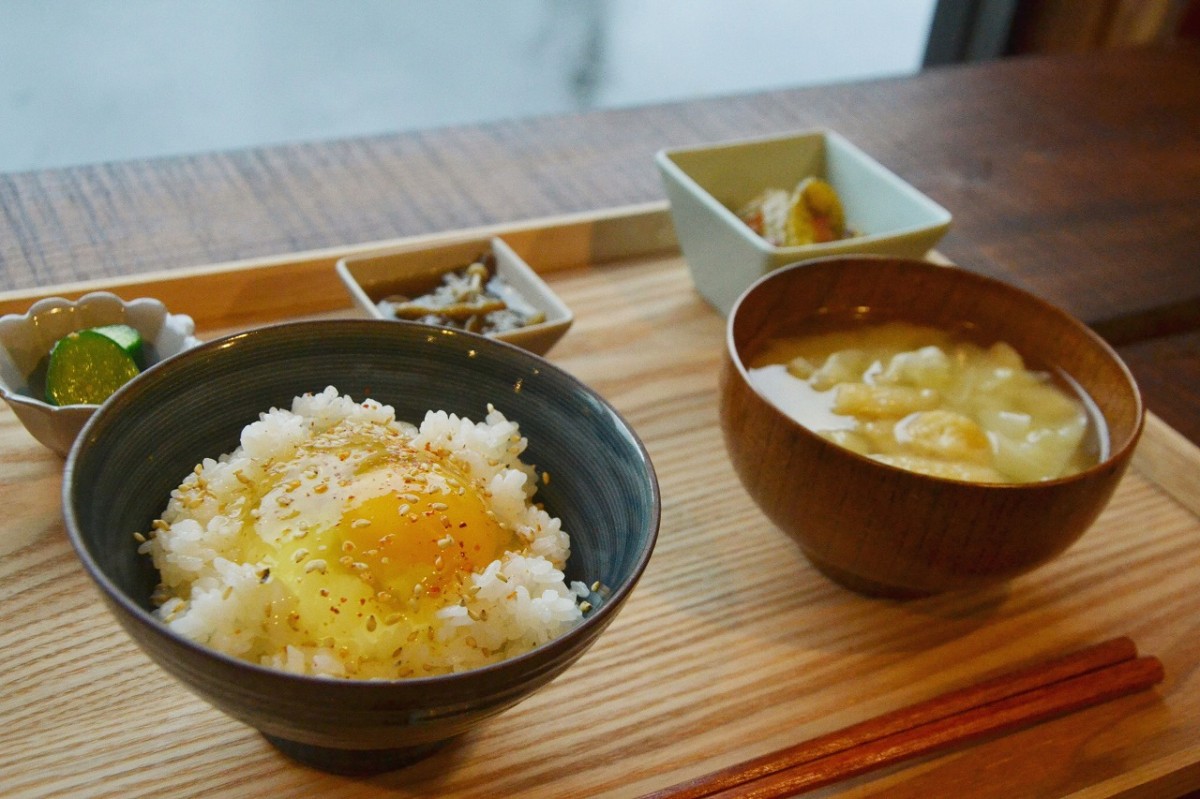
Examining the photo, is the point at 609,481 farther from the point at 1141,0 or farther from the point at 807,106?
the point at 1141,0

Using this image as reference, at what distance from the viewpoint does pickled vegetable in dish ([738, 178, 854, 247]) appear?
2.12m

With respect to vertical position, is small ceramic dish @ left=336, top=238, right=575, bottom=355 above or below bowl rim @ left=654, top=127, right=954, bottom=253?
below

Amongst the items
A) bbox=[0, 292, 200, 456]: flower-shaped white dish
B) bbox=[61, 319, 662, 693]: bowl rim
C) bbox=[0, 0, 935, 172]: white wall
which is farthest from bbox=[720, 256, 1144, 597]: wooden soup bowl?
bbox=[0, 0, 935, 172]: white wall

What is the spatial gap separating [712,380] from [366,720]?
1126mm

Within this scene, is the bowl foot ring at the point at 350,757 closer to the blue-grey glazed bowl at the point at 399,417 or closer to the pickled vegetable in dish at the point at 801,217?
the blue-grey glazed bowl at the point at 399,417

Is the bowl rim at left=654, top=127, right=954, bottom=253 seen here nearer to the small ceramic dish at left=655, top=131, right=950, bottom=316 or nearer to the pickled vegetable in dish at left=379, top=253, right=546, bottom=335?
the small ceramic dish at left=655, top=131, right=950, bottom=316

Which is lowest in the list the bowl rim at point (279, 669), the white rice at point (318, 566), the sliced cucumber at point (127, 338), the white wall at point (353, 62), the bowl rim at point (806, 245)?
the white wall at point (353, 62)

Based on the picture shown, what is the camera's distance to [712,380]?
78.2 inches

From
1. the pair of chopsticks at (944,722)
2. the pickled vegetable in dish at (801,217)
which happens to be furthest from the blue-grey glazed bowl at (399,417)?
the pickled vegetable in dish at (801,217)

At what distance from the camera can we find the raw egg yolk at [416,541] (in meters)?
1.21

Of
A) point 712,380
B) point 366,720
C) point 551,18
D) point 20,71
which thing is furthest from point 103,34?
point 366,720

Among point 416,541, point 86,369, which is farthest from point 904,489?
point 86,369

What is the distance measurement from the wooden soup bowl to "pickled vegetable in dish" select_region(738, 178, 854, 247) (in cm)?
39

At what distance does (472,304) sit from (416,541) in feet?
2.44
